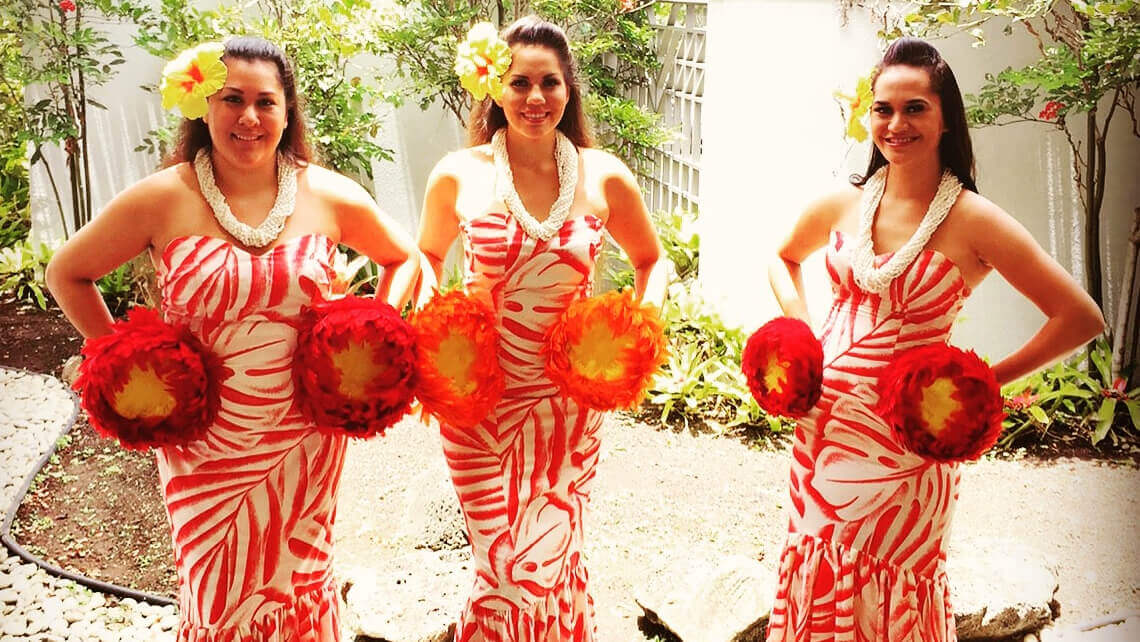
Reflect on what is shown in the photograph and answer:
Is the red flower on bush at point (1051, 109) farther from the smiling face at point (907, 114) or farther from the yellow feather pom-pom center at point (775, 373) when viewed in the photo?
the yellow feather pom-pom center at point (775, 373)

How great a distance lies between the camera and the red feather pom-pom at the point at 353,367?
1893 millimetres

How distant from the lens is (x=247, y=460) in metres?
1.98

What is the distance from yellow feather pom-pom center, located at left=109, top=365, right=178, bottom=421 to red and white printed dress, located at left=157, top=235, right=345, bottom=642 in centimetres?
14

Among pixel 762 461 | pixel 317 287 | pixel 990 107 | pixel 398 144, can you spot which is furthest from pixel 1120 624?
pixel 398 144

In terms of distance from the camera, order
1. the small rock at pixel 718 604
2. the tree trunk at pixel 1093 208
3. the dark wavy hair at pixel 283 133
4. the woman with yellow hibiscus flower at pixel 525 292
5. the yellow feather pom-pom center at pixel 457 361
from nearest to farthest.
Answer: the dark wavy hair at pixel 283 133 → the yellow feather pom-pom center at pixel 457 361 → the woman with yellow hibiscus flower at pixel 525 292 → the small rock at pixel 718 604 → the tree trunk at pixel 1093 208

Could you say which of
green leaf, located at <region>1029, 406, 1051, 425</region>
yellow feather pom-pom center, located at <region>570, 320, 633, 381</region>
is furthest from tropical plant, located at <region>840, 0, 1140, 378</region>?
yellow feather pom-pom center, located at <region>570, 320, 633, 381</region>

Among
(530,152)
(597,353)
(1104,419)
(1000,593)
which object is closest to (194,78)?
(530,152)

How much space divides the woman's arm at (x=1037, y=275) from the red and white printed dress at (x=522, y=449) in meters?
0.81

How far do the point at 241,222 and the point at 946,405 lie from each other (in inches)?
56.0

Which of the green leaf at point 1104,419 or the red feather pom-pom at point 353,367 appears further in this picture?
the green leaf at point 1104,419

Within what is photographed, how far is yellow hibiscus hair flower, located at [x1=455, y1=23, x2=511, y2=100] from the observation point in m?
2.13

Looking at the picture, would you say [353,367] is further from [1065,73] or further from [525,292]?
[1065,73]

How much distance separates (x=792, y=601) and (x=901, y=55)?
120cm

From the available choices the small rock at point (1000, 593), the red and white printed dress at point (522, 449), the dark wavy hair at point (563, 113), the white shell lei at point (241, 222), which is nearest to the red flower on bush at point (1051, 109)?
the small rock at point (1000, 593)
